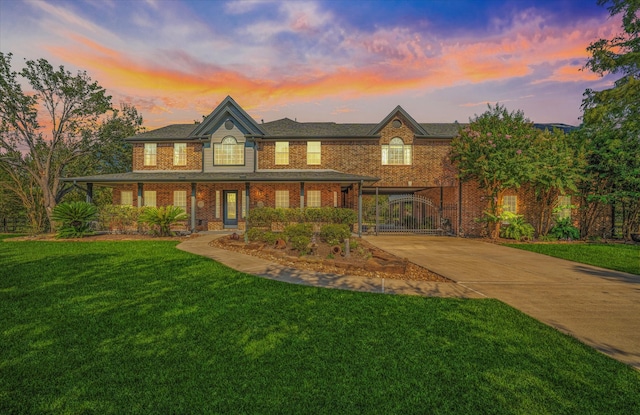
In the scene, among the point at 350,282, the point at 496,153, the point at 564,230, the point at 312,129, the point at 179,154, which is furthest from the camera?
the point at 312,129

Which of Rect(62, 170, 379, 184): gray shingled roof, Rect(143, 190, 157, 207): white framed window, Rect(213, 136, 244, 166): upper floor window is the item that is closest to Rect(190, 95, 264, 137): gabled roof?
Rect(213, 136, 244, 166): upper floor window

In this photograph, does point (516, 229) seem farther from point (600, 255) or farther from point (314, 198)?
point (314, 198)

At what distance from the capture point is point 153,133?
20.5 meters

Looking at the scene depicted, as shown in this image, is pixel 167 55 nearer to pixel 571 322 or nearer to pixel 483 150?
pixel 483 150

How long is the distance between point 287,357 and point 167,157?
19885mm

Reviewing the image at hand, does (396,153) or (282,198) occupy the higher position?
(396,153)

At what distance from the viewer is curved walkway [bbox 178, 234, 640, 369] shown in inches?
173

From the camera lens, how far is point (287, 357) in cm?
337

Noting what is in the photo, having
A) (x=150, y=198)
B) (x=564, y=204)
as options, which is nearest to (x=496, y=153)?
(x=564, y=204)

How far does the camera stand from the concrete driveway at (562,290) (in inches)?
167

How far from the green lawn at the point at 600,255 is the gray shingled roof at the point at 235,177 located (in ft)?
28.7

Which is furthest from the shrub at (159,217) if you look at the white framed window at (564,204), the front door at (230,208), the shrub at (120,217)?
the white framed window at (564,204)

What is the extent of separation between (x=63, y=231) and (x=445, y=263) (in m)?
17.9

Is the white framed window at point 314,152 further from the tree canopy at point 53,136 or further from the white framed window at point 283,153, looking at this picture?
the tree canopy at point 53,136
